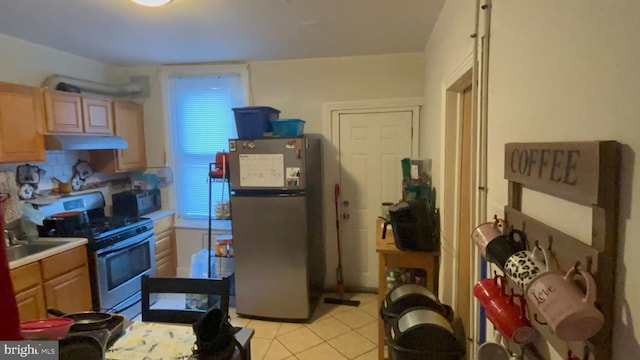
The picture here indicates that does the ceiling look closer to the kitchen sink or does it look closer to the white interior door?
the white interior door

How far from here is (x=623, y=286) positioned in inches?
24.1

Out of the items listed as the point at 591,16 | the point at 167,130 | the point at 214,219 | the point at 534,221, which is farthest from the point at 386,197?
the point at 591,16

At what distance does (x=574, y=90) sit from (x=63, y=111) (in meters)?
3.60

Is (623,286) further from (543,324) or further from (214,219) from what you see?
(214,219)

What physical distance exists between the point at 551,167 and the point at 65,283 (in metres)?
3.25

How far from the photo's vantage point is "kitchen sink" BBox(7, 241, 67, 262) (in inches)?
100

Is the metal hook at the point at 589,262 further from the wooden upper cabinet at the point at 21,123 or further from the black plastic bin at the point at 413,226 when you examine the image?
the wooden upper cabinet at the point at 21,123

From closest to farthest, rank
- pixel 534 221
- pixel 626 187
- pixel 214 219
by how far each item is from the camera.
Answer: pixel 626 187
pixel 534 221
pixel 214 219

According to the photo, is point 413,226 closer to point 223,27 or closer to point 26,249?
point 223,27

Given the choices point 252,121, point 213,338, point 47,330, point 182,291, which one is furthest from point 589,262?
point 252,121

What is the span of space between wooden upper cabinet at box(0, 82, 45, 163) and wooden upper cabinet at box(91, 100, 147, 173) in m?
0.79

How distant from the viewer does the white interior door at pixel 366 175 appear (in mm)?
3672

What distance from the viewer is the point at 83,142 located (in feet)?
10.4

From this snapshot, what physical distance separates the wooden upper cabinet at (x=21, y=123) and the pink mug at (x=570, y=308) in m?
3.36
